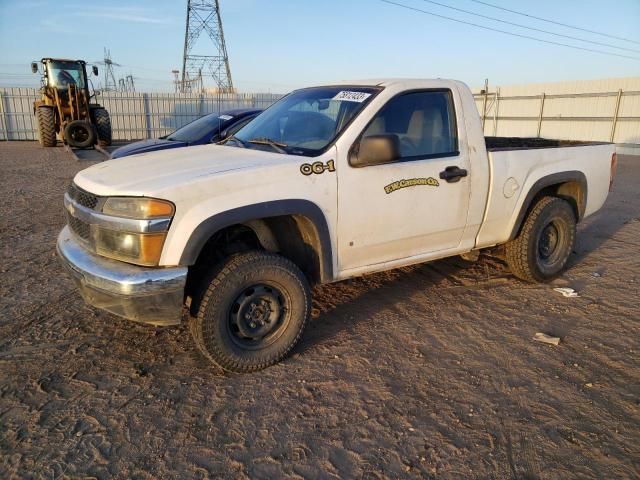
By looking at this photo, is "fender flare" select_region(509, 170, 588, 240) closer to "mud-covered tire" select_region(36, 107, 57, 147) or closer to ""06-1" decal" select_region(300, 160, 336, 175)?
""06-1" decal" select_region(300, 160, 336, 175)

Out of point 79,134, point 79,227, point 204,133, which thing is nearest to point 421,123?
point 79,227

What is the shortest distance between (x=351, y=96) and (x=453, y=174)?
102cm

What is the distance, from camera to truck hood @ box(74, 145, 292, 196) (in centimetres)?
289

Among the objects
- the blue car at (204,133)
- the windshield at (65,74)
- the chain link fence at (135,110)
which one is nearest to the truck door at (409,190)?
the blue car at (204,133)

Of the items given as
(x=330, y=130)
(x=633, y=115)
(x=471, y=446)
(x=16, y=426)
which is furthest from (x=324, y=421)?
(x=633, y=115)

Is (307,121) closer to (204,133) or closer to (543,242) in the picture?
(543,242)

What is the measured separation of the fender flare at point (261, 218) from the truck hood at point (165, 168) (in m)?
0.27

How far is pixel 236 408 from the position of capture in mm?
2893

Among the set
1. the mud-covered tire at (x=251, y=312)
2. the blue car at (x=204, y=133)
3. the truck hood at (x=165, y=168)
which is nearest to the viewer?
the truck hood at (x=165, y=168)

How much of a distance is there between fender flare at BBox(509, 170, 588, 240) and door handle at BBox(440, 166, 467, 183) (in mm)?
980

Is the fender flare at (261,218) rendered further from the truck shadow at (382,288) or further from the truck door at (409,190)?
the truck shadow at (382,288)

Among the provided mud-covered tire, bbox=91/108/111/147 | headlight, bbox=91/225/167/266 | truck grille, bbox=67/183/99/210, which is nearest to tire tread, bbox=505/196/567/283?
headlight, bbox=91/225/167/266

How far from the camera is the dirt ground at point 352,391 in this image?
247 cm

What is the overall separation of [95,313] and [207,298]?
160cm
